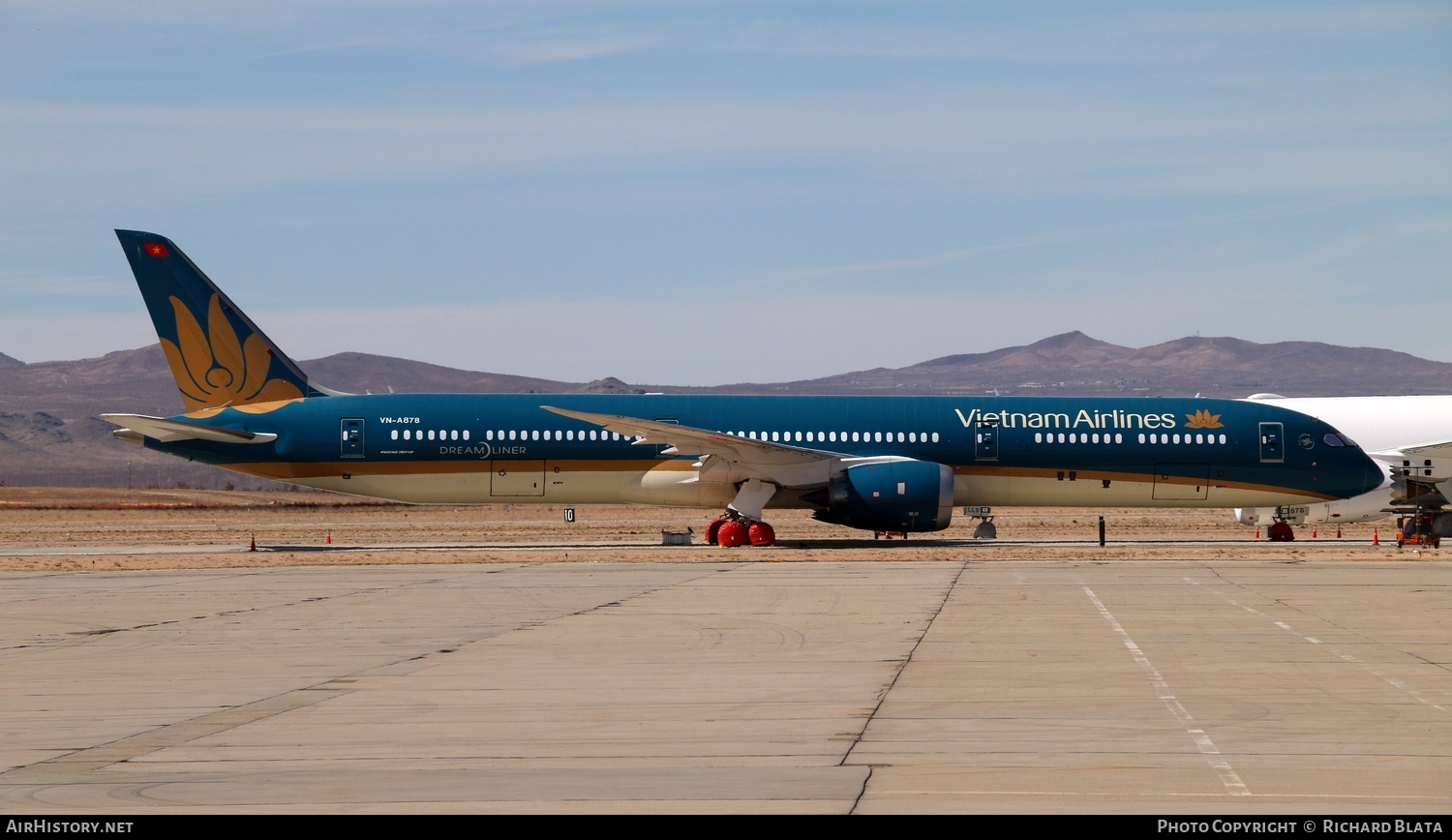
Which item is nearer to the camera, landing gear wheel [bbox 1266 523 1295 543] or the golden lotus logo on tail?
the golden lotus logo on tail

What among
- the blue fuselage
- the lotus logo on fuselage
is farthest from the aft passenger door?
the lotus logo on fuselage

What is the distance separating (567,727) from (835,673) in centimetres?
392

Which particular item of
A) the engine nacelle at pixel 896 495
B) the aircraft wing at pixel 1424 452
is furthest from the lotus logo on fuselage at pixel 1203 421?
the engine nacelle at pixel 896 495

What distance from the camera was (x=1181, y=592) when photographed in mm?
24359

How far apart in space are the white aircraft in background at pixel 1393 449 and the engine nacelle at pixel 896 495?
10.8 meters

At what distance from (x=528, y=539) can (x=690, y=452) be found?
9.58 meters

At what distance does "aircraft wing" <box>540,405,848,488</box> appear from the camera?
3672 centimetres

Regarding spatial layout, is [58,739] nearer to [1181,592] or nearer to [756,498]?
[1181,592]

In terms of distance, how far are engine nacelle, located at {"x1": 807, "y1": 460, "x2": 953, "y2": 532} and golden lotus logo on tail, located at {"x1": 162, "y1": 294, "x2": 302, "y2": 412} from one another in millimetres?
15702

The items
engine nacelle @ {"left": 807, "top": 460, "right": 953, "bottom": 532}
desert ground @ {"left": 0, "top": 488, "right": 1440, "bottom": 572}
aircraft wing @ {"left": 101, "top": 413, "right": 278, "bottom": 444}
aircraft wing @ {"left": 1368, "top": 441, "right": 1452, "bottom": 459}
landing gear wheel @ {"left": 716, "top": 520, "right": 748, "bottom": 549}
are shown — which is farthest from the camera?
aircraft wing @ {"left": 1368, "top": 441, "right": 1452, "bottom": 459}

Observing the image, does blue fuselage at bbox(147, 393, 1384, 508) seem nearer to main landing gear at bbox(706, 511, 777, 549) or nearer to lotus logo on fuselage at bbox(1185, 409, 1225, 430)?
lotus logo on fuselage at bbox(1185, 409, 1225, 430)

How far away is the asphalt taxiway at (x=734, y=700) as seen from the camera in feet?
31.2

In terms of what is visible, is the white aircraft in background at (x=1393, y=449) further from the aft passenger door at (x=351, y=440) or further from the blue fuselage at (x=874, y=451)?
the aft passenger door at (x=351, y=440)

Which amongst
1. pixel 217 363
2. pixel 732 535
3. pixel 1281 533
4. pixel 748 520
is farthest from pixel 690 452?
pixel 1281 533
